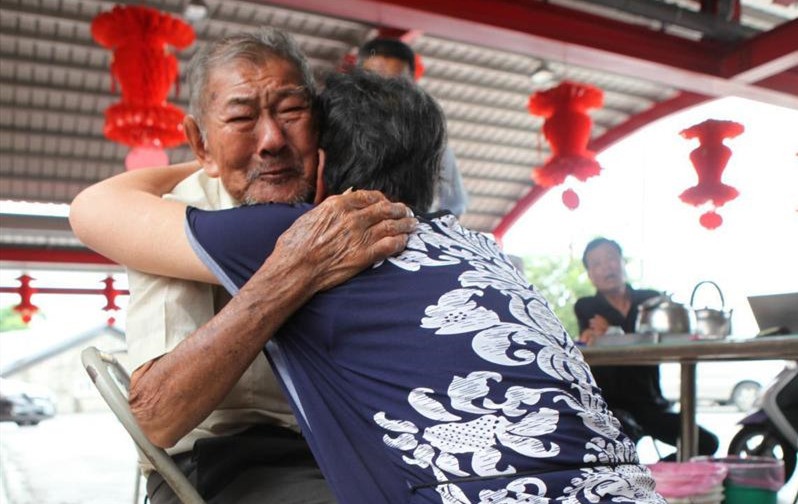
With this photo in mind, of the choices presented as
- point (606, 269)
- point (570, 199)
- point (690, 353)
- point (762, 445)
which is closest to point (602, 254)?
point (606, 269)

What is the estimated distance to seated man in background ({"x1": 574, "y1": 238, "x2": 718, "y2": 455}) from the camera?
3.81 meters

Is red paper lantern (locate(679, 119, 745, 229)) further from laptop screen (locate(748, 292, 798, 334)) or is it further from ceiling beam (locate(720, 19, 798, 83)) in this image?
laptop screen (locate(748, 292, 798, 334))

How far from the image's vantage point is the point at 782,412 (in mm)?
3412

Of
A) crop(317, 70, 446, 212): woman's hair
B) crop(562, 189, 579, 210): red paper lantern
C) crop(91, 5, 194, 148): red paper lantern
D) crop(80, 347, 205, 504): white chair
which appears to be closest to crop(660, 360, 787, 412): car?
crop(562, 189, 579, 210): red paper lantern

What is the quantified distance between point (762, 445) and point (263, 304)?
3.78 meters

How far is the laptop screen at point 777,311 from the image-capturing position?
262 centimetres

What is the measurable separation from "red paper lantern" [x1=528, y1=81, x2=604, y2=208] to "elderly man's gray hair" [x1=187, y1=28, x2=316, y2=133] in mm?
4919

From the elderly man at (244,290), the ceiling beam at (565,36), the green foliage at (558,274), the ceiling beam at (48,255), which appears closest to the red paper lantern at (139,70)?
the ceiling beam at (565,36)

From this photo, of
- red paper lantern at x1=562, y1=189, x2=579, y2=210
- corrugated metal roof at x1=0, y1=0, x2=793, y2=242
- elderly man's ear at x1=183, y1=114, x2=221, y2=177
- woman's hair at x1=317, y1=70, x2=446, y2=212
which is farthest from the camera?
corrugated metal roof at x1=0, y1=0, x2=793, y2=242

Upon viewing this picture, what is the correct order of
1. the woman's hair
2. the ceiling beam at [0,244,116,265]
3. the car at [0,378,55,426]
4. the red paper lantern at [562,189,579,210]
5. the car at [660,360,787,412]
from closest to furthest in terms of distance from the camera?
the woman's hair → the red paper lantern at [562,189,579,210] → the car at [0,378,55,426] → the ceiling beam at [0,244,116,265] → the car at [660,360,787,412]

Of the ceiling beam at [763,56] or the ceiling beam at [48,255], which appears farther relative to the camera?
the ceiling beam at [48,255]

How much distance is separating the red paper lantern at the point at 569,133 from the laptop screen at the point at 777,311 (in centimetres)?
342

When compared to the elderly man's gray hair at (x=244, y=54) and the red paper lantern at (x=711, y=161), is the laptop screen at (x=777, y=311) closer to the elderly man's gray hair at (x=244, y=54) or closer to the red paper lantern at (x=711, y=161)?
the elderly man's gray hair at (x=244, y=54)

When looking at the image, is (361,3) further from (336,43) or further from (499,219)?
(499,219)
